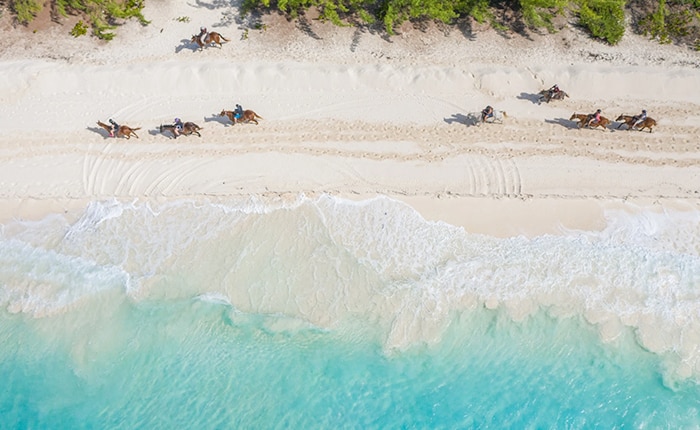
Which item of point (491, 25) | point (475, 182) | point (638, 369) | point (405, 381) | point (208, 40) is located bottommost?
point (405, 381)

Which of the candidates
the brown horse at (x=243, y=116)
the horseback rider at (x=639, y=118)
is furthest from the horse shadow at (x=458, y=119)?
the brown horse at (x=243, y=116)

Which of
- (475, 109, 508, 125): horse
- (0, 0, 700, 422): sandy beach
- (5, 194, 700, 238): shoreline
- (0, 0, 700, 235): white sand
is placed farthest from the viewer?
(475, 109, 508, 125): horse

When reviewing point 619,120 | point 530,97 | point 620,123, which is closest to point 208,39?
point 530,97

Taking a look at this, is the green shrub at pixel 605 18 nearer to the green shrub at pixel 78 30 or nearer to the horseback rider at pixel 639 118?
the horseback rider at pixel 639 118

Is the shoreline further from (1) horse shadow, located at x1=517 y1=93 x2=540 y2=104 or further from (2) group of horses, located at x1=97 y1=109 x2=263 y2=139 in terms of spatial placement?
(1) horse shadow, located at x1=517 y1=93 x2=540 y2=104

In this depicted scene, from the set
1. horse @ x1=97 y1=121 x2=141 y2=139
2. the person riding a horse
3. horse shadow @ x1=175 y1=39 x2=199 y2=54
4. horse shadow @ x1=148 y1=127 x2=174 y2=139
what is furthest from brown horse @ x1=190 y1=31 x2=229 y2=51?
the person riding a horse

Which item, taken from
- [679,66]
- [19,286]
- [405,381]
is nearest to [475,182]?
[405,381]

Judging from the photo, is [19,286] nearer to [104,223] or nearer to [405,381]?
[104,223]
